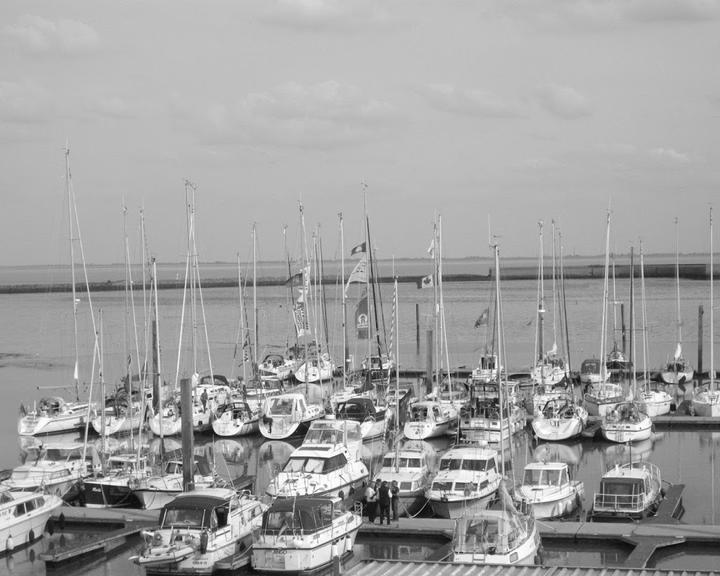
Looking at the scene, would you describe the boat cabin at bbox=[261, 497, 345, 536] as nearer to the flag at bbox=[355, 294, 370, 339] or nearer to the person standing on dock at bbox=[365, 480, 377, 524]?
the person standing on dock at bbox=[365, 480, 377, 524]

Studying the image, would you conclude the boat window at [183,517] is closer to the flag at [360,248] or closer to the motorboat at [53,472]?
the motorboat at [53,472]

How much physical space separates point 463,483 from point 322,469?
4.46m

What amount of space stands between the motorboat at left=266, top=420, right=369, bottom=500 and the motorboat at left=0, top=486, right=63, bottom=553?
19.9 feet

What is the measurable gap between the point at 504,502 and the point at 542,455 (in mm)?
17016

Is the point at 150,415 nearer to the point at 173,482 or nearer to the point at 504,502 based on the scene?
the point at 173,482

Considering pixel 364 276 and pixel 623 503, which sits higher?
pixel 364 276

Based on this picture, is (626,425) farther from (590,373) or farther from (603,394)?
(590,373)

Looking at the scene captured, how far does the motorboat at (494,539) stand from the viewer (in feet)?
79.2

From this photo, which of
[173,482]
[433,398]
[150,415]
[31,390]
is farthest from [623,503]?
[31,390]

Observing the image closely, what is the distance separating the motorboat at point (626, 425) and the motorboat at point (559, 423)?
99cm

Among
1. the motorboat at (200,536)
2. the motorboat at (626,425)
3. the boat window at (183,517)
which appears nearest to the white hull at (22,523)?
the motorboat at (200,536)

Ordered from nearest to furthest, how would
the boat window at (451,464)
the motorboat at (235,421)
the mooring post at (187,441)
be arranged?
1. the mooring post at (187,441)
2. the boat window at (451,464)
3. the motorboat at (235,421)

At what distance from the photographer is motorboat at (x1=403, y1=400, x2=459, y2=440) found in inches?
1768

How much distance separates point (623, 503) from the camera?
100ft
